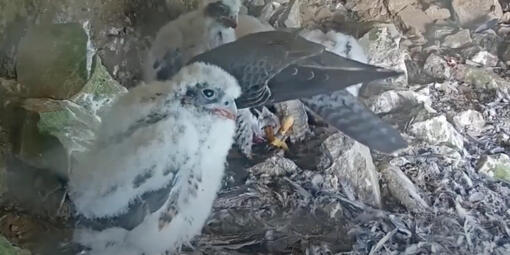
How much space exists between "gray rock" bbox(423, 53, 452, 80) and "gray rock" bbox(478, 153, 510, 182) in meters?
0.27

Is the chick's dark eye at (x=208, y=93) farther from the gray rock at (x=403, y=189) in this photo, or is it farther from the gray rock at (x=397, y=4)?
the gray rock at (x=397, y=4)

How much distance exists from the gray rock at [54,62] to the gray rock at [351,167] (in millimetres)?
388

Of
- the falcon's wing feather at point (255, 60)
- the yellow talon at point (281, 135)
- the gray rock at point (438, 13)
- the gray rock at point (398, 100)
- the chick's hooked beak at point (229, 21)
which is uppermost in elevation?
the falcon's wing feather at point (255, 60)

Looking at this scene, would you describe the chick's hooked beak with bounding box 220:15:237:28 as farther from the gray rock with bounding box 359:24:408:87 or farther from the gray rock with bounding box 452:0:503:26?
the gray rock with bounding box 452:0:503:26

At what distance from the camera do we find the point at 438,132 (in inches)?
59.8

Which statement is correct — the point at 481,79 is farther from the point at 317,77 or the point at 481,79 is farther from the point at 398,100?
the point at 317,77

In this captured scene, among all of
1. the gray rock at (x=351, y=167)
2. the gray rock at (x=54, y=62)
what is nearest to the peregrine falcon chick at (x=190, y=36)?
the gray rock at (x=54, y=62)

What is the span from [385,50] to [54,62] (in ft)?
2.16

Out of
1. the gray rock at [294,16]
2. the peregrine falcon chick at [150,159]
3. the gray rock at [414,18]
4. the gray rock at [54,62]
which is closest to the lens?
the peregrine falcon chick at [150,159]

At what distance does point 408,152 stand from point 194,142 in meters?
0.44

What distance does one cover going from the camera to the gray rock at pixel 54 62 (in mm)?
1287

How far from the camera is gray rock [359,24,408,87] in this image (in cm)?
158

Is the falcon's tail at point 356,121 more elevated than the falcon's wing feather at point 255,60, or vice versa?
the falcon's wing feather at point 255,60

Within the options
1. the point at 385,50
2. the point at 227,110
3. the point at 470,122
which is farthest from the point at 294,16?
the point at 227,110
